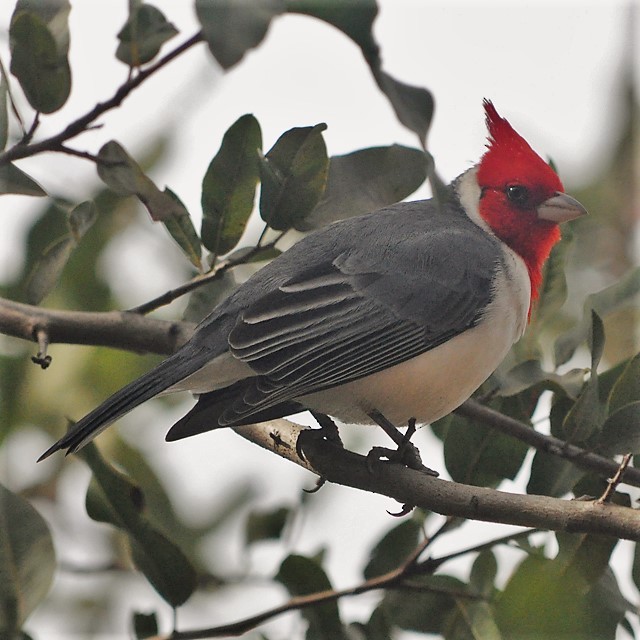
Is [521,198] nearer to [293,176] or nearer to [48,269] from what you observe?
[293,176]

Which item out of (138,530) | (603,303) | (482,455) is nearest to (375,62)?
(138,530)

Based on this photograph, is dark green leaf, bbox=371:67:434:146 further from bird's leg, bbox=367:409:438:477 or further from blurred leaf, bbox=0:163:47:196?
bird's leg, bbox=367:409:438:477

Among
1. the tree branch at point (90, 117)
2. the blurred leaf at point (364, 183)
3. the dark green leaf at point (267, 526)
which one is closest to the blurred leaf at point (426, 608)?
the dark green leaf at point (267, 526)

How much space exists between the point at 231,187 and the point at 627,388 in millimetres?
1292

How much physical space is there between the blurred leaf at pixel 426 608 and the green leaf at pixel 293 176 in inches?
43.7

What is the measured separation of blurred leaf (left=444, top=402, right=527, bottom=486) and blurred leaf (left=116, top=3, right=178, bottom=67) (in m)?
1.49

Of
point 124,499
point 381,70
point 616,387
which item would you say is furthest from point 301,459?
point 381,70

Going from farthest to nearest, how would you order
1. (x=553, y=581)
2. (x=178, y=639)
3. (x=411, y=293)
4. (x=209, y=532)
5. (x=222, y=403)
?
(x=209, y=532), (x=411, y=293), (x=222, y=403), (x=178, y=639), (x=553, y=581)

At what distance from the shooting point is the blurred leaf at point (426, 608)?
2885mm

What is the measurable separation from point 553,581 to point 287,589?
1632mm

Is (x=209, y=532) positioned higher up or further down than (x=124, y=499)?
further down

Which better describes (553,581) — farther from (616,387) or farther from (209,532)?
(209,532)

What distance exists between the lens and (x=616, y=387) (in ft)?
9.48

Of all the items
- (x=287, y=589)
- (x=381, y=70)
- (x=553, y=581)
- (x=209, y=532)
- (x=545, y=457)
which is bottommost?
(x=209, y=532)
